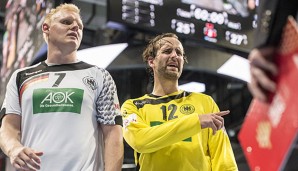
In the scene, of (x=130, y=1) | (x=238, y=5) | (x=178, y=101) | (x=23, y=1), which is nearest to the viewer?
(x=178, y=101)

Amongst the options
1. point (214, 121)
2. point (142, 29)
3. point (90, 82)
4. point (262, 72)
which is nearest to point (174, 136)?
point (214, 121)

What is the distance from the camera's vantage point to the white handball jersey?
2.58 metres

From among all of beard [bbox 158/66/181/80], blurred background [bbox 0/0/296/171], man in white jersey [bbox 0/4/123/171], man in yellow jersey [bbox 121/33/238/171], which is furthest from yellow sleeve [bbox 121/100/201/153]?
blurred background [bbox 0/0/296/171]

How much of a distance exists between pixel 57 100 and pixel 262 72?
1561mm

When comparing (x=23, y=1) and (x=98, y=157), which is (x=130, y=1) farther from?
(x=98, y=157)

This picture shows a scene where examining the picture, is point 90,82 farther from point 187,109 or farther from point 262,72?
point 262,72

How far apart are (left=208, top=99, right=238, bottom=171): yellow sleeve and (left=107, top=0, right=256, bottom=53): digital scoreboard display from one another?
7.63 feet

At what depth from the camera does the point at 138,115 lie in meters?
3.17

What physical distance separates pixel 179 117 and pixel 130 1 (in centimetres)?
244

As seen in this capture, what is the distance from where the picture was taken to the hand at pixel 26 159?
2.38m

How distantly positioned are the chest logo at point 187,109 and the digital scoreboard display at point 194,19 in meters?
2.13

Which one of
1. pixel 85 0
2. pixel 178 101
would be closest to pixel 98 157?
pixel 178 101

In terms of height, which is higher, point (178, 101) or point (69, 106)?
point (69, 106)

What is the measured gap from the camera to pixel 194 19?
558 cm
